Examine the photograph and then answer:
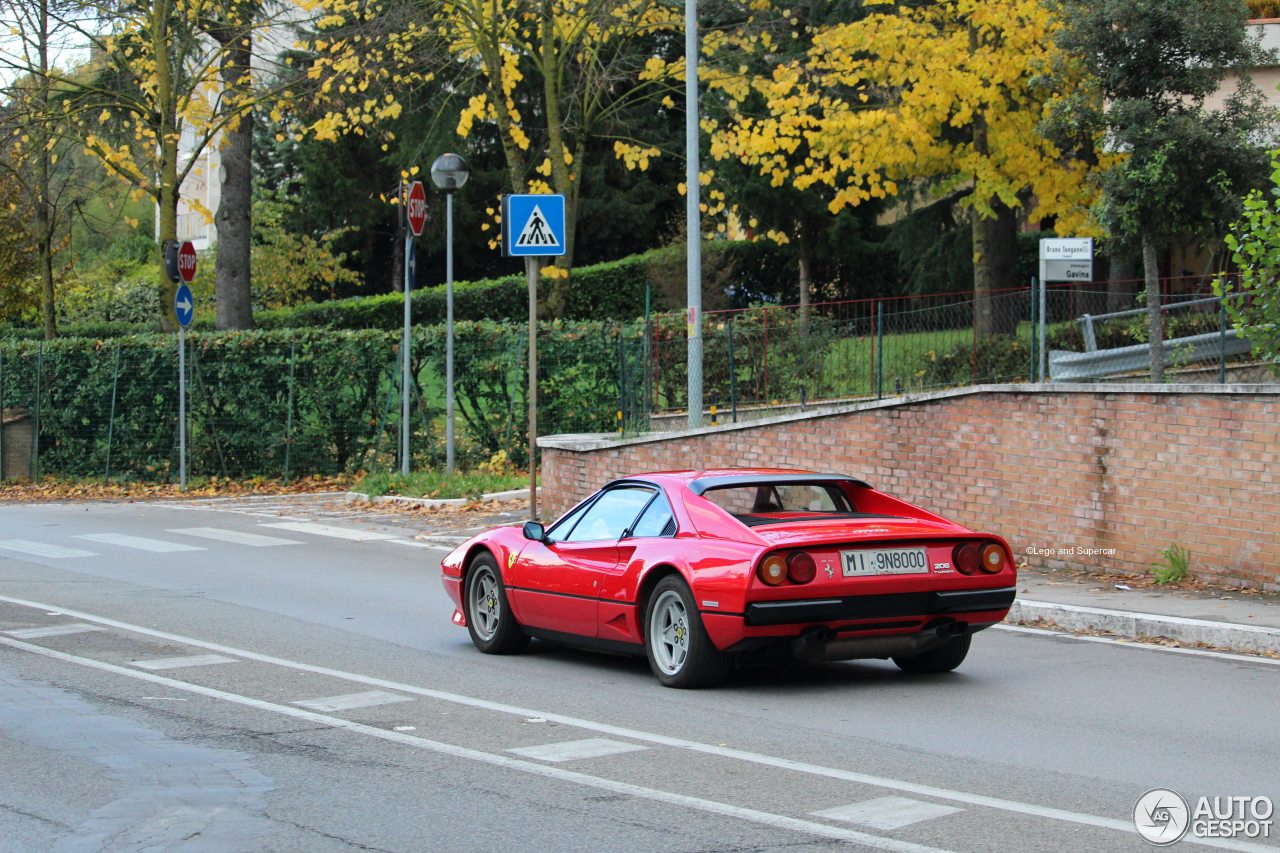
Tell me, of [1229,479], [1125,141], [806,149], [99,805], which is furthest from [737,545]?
[806,149]

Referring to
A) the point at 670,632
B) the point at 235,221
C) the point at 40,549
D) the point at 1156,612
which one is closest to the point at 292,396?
the point at 235,221

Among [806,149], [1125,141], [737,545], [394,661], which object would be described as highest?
[806,149]

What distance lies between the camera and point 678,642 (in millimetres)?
9180

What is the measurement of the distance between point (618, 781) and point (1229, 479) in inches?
307

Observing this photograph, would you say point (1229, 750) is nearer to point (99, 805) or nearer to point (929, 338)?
point (99, 805)

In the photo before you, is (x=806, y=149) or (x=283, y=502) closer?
(x=283, y=502)

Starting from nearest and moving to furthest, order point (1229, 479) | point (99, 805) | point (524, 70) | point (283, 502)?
1. point (99, 805)
2. point (1229, 479)
3. point (283, 502)
4. point (524, 70)

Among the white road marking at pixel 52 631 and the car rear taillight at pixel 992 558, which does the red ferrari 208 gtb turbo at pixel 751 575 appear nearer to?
the car rear taillight at pixel 992 558

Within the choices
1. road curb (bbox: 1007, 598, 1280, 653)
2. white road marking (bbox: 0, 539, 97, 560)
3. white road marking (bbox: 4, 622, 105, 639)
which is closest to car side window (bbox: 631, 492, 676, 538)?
road curb (bbox: 1007, 598, 1280, 653)

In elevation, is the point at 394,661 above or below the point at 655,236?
below

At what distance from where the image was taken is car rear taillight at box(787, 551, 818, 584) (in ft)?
28.2

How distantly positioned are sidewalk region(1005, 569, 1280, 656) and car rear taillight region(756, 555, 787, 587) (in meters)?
3.89

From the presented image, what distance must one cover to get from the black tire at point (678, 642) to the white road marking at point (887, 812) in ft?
8.21

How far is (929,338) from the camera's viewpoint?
18328mm
